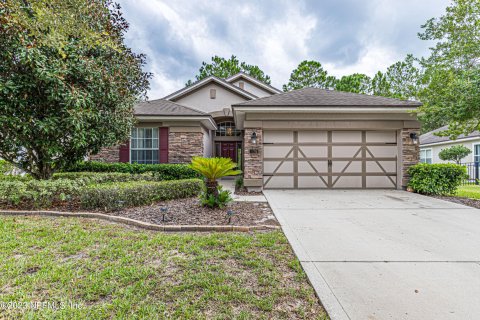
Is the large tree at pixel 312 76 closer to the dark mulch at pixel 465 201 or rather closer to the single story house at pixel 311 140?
the single story house at pixel 311 140

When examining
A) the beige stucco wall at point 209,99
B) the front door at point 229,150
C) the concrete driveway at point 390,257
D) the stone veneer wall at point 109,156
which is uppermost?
the beige stucco wall at point 209,99

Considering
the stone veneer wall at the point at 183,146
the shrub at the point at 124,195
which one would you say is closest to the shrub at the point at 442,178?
the shrub at the point at 124,195

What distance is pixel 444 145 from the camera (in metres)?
17.5

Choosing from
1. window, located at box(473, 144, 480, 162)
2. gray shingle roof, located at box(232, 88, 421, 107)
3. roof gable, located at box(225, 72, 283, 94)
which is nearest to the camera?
gray shingle roof, located at box(232, 88, 421, 107)

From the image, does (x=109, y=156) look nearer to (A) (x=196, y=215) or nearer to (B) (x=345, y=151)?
(A) (x=196, y=215)

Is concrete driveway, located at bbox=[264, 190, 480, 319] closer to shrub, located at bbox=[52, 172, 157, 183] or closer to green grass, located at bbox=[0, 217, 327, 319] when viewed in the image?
green grass, located at bbox=[0, 217, 327, 319]

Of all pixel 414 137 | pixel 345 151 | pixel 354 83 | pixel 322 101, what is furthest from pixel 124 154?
pixel 354 83

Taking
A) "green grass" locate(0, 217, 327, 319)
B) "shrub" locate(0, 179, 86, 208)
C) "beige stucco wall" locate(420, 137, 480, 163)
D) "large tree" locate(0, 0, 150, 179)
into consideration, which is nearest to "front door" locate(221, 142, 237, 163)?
"large tree" locate(0, 0, 150, 179)

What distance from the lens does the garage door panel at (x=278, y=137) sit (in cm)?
921

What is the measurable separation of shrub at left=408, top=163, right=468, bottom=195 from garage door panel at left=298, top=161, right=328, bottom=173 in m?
3.18

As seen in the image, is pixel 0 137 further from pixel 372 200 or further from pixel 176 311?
pixel 372 200

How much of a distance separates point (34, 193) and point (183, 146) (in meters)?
5.63

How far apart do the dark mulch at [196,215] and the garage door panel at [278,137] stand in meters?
3.79

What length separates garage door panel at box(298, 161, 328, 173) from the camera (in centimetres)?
927
